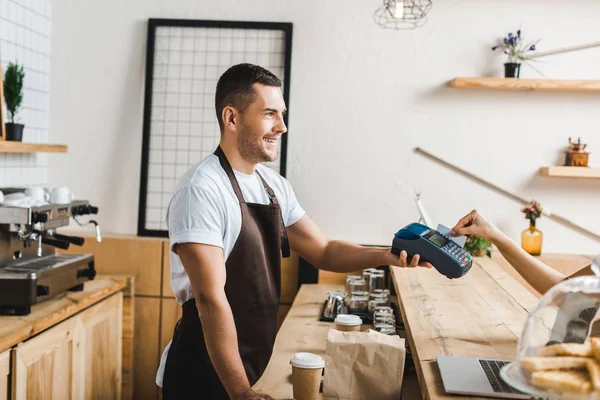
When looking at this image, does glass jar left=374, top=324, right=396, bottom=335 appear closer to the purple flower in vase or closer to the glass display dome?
the glass display dome

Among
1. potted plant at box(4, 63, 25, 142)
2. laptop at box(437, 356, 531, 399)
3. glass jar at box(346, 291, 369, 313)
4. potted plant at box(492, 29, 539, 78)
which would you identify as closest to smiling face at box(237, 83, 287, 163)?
laptop at box(437, 356, 531, 399)

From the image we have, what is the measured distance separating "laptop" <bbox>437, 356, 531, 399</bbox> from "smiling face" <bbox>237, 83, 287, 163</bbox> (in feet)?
2.79

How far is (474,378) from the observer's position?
1.56 meters

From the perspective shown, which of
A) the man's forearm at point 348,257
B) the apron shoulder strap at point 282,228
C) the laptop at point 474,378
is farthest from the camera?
the man's forearm at point 348,257

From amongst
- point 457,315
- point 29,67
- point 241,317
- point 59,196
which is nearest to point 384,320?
point 457,315

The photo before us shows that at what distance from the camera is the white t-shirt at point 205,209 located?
6.50 feet

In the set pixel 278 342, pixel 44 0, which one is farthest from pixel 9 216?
pixel 44 0

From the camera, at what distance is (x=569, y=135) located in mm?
4027

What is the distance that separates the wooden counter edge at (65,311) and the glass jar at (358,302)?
1.18m

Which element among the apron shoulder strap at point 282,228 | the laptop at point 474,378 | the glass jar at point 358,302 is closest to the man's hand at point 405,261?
the apron shoulder strap at point 282,228

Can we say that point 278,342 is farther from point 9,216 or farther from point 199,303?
point 9,216

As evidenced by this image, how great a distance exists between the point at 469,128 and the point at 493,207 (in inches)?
17.8

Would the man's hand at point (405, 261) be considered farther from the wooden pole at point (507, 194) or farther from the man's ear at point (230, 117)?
the wooden pole at point (507, 194)

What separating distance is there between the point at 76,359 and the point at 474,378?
2226mm
